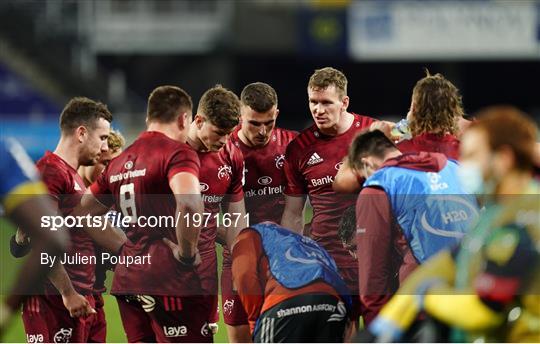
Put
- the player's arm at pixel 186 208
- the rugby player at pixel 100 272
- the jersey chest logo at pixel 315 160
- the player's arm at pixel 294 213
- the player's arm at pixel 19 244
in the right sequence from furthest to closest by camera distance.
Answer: the jersey chest logo at pixel 315 160, the player's arm at pixel 294 213, the rugby player at pixel 100 272, the player's arm at pixel 19 244, the player's arm at pixel 186 208

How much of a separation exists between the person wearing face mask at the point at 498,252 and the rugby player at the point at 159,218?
7.49 ft

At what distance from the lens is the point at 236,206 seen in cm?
725

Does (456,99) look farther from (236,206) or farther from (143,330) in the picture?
(143,330)

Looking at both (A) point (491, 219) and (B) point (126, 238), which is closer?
(A) point (491, 219)

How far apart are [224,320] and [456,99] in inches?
83.1

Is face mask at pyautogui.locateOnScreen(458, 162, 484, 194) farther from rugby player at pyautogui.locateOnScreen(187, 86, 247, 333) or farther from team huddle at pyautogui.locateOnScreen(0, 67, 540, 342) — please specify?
rugby player at pyautogui.locateOnScreen(187, 86, 247, 333)

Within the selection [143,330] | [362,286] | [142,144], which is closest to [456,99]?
[362,286]

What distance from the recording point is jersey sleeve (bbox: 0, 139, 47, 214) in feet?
14.9

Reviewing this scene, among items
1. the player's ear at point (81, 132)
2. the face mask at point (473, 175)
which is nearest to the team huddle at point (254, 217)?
the player's ear at point (81, 132)

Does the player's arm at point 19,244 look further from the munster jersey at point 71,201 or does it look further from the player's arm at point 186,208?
the player's arm at point 186,208

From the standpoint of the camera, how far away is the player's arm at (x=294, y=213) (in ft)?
23.9

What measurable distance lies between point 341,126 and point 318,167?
329 mm

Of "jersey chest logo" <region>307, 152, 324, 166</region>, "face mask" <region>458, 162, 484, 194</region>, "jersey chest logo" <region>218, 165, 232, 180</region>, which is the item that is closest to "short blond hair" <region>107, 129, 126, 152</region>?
"jersey chest logo" <region>218, 165, 232, 180</region>

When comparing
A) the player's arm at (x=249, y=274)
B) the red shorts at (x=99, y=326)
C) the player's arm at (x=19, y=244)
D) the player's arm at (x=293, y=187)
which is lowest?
the red shorts at (x=99, y=326)
